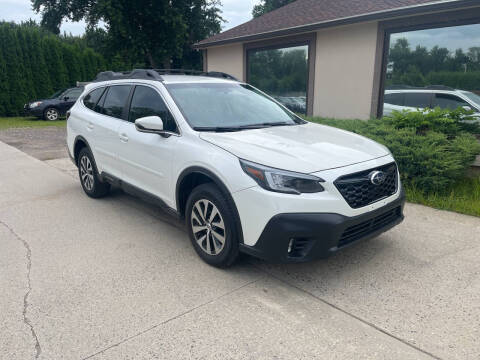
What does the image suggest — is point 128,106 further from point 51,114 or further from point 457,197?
point 51,114

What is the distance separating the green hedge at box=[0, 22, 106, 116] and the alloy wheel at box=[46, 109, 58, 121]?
3092 mm

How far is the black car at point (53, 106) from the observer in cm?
1828

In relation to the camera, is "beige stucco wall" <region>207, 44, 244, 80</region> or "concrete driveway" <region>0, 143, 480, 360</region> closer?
"concrete driveway" <region>0, 143, 480, 360</region>

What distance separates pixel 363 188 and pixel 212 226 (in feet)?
Answer: 4.39

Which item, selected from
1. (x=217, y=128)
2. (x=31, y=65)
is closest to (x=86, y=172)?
(x=217, y=128)

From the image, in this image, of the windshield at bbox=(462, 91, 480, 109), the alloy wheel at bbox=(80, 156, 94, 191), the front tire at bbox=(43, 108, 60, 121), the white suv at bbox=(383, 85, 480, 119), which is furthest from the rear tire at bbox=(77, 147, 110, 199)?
the front tire at bbox=(43, 108, 60, 121)

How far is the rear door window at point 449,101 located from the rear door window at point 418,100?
16 cm

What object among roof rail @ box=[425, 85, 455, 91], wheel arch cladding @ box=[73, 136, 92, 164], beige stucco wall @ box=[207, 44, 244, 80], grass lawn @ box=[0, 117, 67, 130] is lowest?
grass lawn @ box=[0, 117, 67, 130]

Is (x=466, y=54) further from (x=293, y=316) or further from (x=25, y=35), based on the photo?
(x=25, y=35)

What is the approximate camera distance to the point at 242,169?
10.3ft

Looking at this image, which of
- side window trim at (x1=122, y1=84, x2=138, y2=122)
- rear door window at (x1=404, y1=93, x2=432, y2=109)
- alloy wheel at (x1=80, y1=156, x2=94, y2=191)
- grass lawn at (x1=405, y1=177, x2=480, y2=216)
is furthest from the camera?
rear door window at (x1=404, y1=93, x2=432, y2=109)

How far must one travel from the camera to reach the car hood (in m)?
3.12

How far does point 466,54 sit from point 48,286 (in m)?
7.82

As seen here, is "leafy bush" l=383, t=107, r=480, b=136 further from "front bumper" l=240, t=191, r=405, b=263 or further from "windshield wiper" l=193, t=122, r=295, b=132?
"front bumper" l=240, t=191, r=405, b=263
